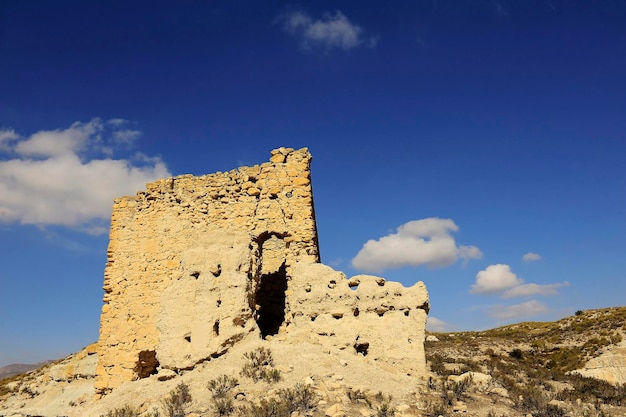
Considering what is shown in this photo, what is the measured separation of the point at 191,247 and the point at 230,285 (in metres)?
1.57

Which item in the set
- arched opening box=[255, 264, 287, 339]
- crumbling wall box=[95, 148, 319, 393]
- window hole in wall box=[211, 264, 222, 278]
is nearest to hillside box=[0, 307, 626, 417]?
crumbling wall box=[95, 148, 319, 393]

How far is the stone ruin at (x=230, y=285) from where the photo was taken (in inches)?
354

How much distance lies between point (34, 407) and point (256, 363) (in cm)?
1348

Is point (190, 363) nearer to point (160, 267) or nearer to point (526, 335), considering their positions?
point (160, 267)

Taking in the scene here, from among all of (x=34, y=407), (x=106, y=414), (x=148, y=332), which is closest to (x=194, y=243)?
(x=148, y=332)

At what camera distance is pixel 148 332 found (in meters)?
10.6

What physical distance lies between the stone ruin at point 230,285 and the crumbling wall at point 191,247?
0.08 ft

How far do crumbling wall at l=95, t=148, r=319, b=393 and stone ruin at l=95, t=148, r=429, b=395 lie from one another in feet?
0.08

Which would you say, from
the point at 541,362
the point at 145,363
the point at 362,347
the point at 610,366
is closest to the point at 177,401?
the point at 362,347

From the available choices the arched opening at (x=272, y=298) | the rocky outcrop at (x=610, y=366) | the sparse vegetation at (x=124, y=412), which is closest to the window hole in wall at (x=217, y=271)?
the arched opening at (x=272, y=298)

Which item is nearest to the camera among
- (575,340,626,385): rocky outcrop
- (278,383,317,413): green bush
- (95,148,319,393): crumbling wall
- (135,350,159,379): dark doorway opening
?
(278,383,317,413): green bush

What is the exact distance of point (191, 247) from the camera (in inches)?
408

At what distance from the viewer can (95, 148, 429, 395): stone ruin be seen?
899 centimetres

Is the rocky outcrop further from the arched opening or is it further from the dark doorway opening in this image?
the dark doorway opening
